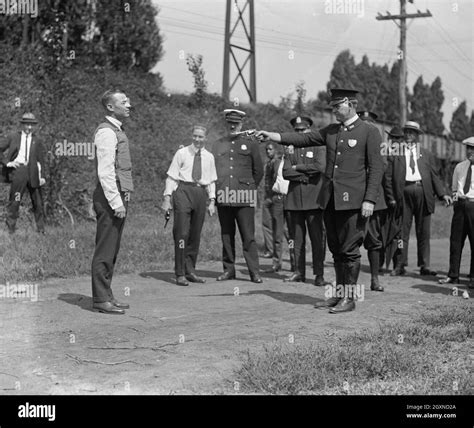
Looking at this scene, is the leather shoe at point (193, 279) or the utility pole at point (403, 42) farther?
the utility pole at point (403, 42)

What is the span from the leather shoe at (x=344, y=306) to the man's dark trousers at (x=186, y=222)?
2.83 metres

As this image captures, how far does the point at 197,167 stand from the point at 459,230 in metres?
3.90

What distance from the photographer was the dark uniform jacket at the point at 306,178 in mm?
10109

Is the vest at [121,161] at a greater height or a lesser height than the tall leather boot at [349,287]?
greater

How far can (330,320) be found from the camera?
7191 mm

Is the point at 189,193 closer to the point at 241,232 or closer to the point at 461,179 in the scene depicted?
the point at 241,232

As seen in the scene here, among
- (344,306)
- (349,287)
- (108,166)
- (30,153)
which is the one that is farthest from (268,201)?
(108,166)

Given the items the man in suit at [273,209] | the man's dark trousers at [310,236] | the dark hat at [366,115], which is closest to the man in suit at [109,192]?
the man's dark trousers at [310,236]

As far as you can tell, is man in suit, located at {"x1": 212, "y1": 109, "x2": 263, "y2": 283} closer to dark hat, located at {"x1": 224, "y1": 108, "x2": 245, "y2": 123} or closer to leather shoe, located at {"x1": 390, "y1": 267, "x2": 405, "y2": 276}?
dark hat, located at {"x1": 224, "y1": 108, "x2": 245, "y2": 123}

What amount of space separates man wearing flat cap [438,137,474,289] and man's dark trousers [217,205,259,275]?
8.85 ft

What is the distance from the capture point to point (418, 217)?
11531 millimetres

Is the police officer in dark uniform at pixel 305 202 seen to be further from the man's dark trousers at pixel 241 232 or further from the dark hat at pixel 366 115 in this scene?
the dark hat at pixel 366 115
